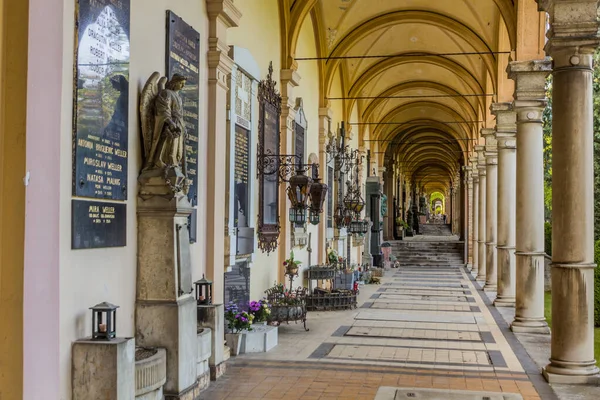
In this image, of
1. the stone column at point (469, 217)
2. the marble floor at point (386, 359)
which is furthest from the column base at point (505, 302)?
the stone column at point (469, 217)

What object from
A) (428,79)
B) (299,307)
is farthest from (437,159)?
(299,307)

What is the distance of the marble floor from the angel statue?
2.51 meters

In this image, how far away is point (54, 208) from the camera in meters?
4.95

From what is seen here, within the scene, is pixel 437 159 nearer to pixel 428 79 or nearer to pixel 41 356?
pixel 428 79

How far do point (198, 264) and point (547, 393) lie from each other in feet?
13.8

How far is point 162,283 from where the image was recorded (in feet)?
21.7

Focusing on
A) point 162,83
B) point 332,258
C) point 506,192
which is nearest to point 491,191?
point 506,192

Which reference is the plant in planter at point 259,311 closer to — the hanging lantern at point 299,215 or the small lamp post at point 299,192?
the small lamp post at point 299,192

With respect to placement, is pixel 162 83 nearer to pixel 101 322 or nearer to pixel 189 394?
pixel 101 322

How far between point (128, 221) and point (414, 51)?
17160 mm

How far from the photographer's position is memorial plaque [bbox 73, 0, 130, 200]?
5.47 m

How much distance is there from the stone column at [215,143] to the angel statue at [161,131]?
1766 mm

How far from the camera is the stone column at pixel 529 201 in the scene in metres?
11.3

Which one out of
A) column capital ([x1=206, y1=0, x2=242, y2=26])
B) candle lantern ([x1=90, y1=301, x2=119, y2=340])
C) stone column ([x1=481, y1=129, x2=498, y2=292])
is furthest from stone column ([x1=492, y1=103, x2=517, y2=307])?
candle lantern ([x1=90, y1=301, x2=119, y2=340])
